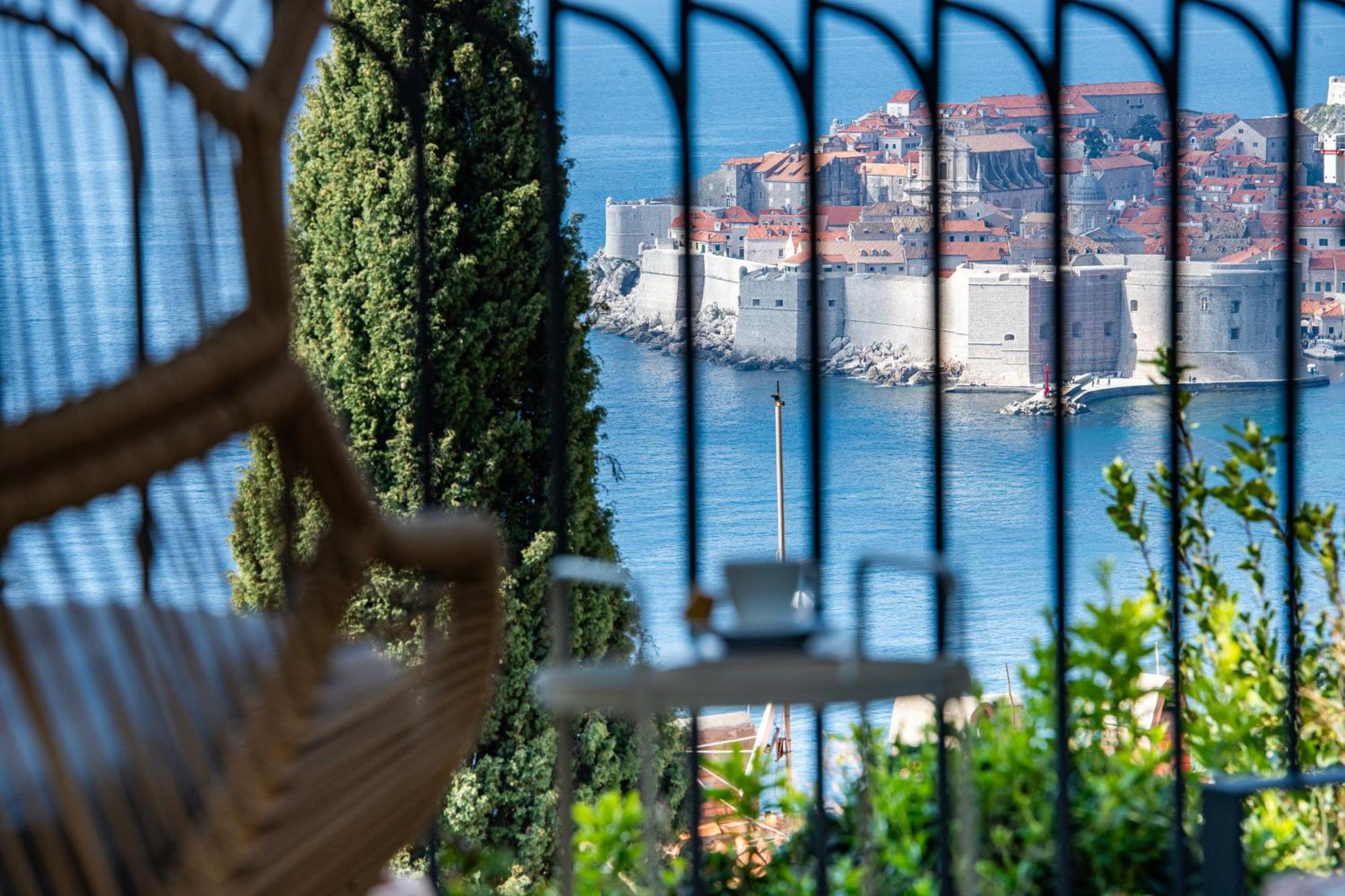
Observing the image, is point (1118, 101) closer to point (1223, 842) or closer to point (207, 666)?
point (1223, 842)

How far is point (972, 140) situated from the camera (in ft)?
30.8

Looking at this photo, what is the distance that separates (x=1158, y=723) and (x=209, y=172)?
1878 mm

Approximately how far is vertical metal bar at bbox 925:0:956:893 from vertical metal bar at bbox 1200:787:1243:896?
0.88 feet

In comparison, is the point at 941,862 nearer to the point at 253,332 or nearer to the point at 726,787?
the point at 726,787

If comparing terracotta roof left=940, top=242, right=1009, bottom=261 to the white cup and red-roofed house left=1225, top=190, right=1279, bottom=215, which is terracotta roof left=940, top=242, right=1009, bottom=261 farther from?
the white cup

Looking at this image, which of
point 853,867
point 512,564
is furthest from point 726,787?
point 512,564

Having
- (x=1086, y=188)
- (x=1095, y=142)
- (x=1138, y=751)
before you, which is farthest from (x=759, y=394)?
(x=1138, y=751)

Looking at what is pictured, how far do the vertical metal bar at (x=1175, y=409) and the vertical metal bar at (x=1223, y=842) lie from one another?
17cm

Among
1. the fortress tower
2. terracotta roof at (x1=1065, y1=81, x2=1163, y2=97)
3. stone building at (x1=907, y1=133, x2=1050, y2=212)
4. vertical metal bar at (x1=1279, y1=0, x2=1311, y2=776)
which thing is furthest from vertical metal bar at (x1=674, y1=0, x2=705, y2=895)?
the fortress tower

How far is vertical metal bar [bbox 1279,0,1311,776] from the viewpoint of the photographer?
5.78ft

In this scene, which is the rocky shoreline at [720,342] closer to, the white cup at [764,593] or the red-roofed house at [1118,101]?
the red-roofed house at [1118,101]

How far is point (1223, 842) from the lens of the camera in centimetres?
157

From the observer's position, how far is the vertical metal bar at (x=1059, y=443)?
1.73m

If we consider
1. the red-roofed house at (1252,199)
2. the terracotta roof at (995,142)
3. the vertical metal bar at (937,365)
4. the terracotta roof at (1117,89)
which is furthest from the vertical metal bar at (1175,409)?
the terracotta roof at (995,142)
